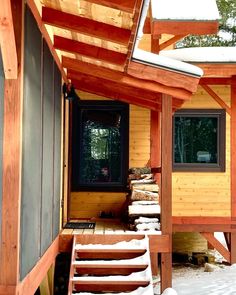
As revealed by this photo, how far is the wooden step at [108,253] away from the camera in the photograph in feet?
17.0

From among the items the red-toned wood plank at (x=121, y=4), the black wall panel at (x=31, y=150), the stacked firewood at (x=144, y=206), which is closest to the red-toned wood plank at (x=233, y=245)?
the stacked firewood at (x=144, y=206)

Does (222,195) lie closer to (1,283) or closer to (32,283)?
(32,283)

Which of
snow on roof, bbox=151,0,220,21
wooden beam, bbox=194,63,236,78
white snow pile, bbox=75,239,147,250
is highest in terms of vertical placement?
snow on roof, bbox=151,0,220,21

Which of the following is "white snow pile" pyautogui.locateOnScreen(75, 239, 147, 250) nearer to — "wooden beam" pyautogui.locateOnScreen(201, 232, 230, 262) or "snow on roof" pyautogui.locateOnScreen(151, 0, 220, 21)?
"wooden beam" pyautogui.locateOnScreen(201, 232, 230, 262)

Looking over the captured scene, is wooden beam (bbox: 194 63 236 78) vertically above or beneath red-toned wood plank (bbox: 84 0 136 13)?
above

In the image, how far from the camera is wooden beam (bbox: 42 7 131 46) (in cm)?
399

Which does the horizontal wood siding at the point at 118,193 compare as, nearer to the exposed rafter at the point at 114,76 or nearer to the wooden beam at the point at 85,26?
the exposed rafter at the point at 114,76

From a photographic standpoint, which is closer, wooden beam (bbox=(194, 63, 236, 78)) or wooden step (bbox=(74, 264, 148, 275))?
wooden step (bbox=(74, 264, 148, 275))

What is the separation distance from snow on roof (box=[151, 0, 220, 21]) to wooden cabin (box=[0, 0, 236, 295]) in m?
0.04

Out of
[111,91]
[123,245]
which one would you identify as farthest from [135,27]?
[111,91]

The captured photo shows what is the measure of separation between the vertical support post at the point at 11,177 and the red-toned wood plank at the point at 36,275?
195 millimetres

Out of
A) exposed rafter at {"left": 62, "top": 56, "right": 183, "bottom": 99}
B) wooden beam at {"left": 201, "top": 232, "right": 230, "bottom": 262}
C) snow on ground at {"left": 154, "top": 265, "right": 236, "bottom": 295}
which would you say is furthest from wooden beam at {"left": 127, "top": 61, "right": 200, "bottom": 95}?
wooden beam at {"left": 201, "top": 232, "right": 230, "bottom": 262}

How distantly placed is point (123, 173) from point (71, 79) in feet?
6.59

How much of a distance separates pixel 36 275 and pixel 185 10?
4.39 m
